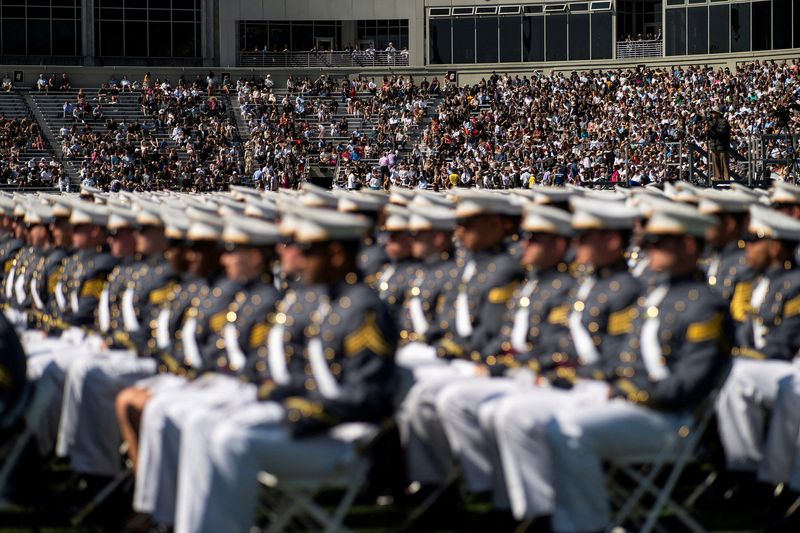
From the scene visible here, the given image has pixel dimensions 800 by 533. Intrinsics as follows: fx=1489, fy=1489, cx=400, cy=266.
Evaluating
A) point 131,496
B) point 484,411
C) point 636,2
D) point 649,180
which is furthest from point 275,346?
point 636,2

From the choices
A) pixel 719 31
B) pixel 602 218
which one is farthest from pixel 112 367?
pixel 719 31

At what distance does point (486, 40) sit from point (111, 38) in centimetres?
1561

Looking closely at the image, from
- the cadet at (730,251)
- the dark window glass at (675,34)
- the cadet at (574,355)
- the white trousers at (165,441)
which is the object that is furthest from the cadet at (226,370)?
the dark window glass at (675,34)

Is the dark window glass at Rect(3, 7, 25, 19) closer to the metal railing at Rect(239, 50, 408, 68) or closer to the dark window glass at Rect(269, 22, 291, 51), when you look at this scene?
the metal railing at Rect(239, 50, 408, 68)

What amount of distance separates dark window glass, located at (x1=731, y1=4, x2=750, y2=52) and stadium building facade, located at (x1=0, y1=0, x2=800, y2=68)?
1.53 meters

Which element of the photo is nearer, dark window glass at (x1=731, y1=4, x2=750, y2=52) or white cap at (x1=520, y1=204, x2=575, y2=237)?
white cap at (x1=520, y1=204, x2=575, y2=237)

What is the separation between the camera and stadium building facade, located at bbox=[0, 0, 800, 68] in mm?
60000

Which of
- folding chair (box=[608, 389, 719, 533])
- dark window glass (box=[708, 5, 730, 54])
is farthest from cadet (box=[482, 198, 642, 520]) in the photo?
dark window glass (box=[708, 5, 730, 54])

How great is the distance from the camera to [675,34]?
5822 centimetres

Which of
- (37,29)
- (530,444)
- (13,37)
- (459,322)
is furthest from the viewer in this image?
(13,37)

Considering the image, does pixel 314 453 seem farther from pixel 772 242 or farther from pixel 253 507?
pixel 772 242

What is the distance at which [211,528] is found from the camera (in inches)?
276

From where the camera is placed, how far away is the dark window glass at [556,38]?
60.4 meters

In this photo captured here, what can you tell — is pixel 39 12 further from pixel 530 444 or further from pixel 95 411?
pixel 530 444
